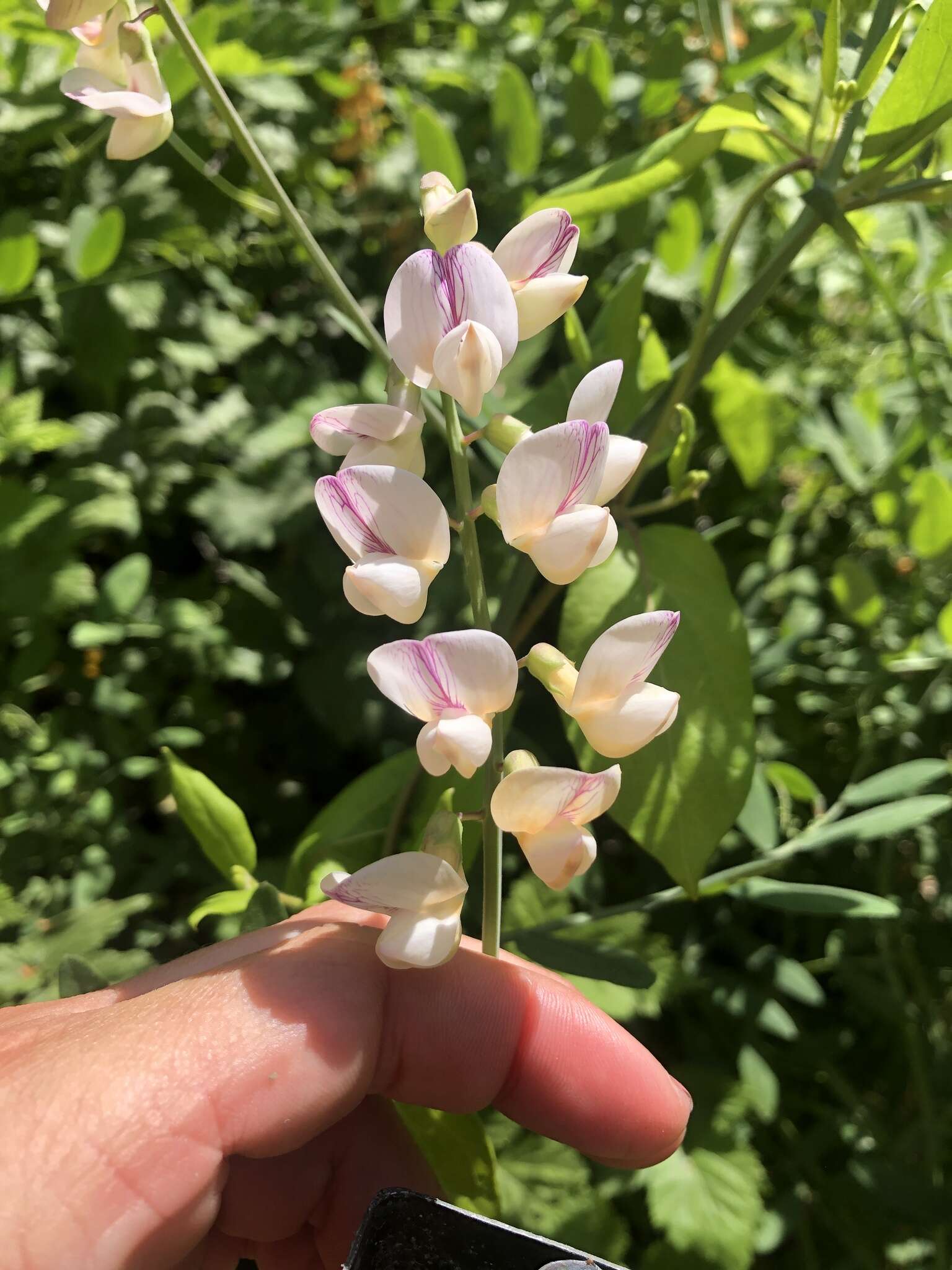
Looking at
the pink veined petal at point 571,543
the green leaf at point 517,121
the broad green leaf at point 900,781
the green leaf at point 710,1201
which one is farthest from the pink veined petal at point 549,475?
the green leaf at point 710,1201

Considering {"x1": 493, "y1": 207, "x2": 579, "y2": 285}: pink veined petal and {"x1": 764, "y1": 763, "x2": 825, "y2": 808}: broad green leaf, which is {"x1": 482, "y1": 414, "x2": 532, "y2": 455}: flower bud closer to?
{"x1": 493, "y1": 207, "x2": 579, "y2": 285}: pink veined petal

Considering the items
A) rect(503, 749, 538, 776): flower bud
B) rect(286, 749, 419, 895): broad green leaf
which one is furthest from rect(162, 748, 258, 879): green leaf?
rect(503, 749, 538, 776): flower bud

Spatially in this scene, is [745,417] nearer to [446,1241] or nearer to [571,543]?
[571,543]

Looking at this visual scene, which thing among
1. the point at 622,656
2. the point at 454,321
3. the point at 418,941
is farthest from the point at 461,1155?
the point at 454,321

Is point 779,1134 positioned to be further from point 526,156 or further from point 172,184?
point 172,184

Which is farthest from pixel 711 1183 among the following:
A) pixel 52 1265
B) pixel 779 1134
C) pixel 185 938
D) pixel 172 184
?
pixel 172 184
